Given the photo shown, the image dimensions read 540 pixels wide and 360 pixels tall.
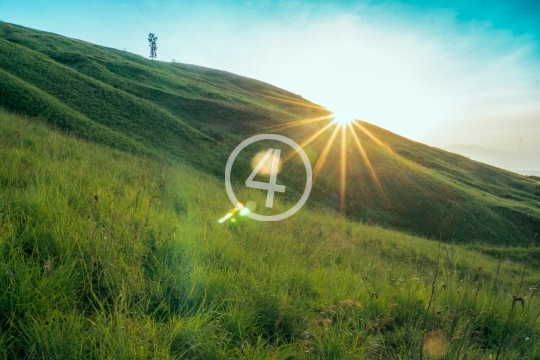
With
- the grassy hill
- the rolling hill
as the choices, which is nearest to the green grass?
the rolling hill

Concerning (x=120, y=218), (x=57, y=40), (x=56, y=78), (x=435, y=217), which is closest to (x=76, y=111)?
(x=56, y=78)

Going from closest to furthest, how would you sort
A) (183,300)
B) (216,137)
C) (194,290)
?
1. (183,300)
2. (194,290)
3. (216,137)

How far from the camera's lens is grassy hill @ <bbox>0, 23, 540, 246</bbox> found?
24.6 metres

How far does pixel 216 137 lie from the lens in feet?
115

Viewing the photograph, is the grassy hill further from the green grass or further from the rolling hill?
the green grass

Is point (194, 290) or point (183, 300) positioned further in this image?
point (194, 290)

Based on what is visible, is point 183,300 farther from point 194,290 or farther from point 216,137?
point 216,137

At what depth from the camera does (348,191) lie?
32.6m

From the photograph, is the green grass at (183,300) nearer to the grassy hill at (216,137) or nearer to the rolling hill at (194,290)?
the rolling hill at (194,290)

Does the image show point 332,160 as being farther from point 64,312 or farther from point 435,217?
point 64,312

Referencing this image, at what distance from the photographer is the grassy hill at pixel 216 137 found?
80.8 feet

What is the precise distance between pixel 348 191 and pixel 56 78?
1264 inches

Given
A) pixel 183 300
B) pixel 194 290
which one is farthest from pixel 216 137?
pixel 183 300

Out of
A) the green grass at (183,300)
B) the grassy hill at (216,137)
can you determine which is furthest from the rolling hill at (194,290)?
the grassy hill at (216,137)
